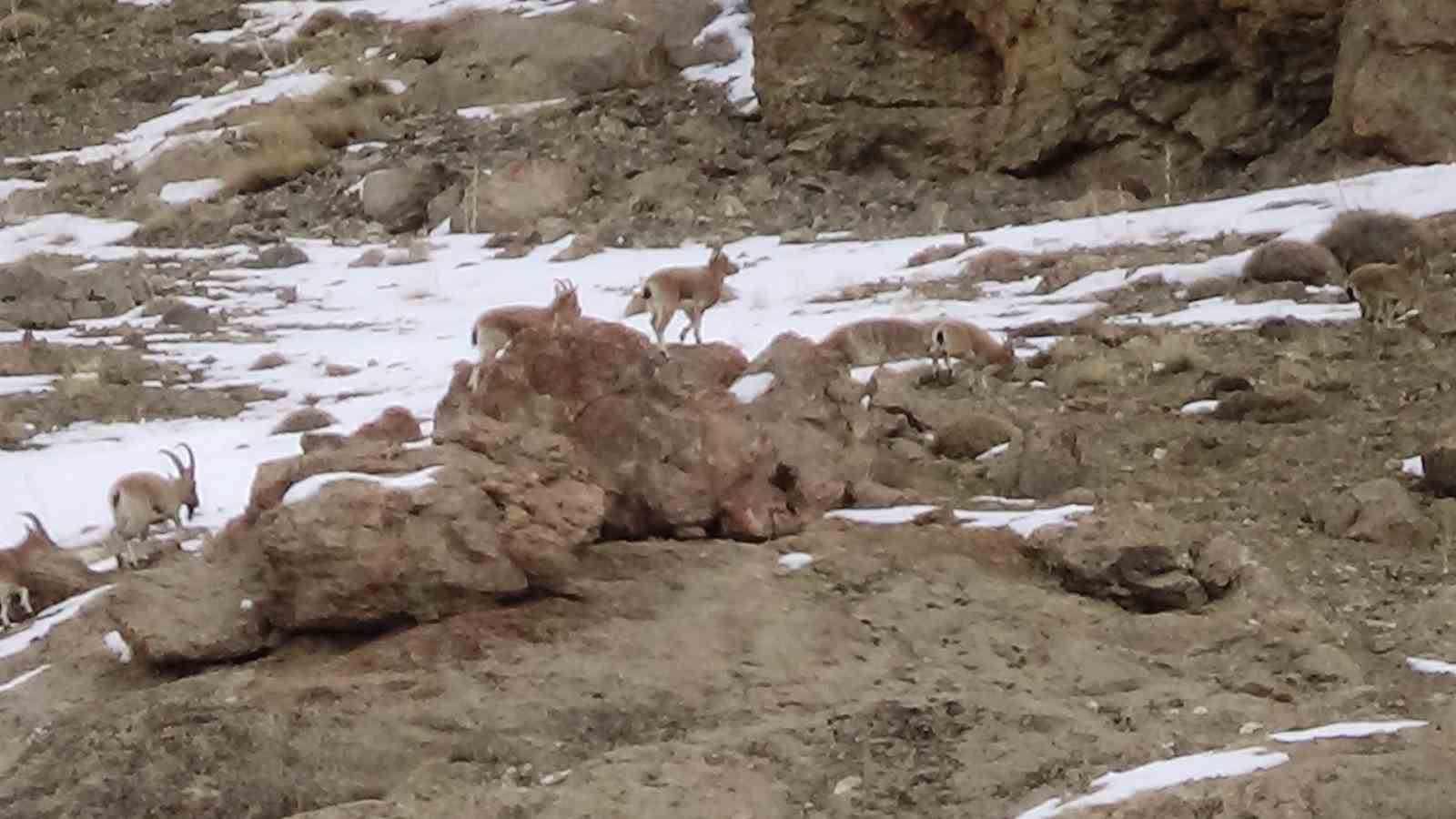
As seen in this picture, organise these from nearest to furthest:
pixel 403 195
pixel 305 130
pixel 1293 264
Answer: pixel 1293 264, pixel 403 195, pixel 305 130

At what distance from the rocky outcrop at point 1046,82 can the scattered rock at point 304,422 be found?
9246mm

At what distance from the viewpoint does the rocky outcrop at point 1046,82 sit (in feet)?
56.0

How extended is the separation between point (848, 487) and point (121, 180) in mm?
16809

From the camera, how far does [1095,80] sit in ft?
58.3

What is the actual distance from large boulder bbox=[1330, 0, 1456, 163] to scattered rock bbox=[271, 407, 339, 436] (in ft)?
29.7

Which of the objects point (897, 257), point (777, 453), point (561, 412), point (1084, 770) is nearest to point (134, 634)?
point (561, 412)

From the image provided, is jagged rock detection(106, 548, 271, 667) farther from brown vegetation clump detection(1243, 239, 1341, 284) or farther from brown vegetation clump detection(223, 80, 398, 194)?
brown vegetation clump detection(223, 80, 398, 194)

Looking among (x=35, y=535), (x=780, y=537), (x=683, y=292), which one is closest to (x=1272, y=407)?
(x=780, y=537)

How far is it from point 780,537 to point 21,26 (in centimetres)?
2532

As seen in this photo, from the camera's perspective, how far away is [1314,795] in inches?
156

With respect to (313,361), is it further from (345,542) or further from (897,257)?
(345,542)

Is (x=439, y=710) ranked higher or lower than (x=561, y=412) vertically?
lower

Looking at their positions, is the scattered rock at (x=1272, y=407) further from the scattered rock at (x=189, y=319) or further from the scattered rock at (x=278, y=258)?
the scattered rock at (x=278, y=258)

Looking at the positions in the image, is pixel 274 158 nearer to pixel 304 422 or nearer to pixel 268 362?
pixel 268 362
